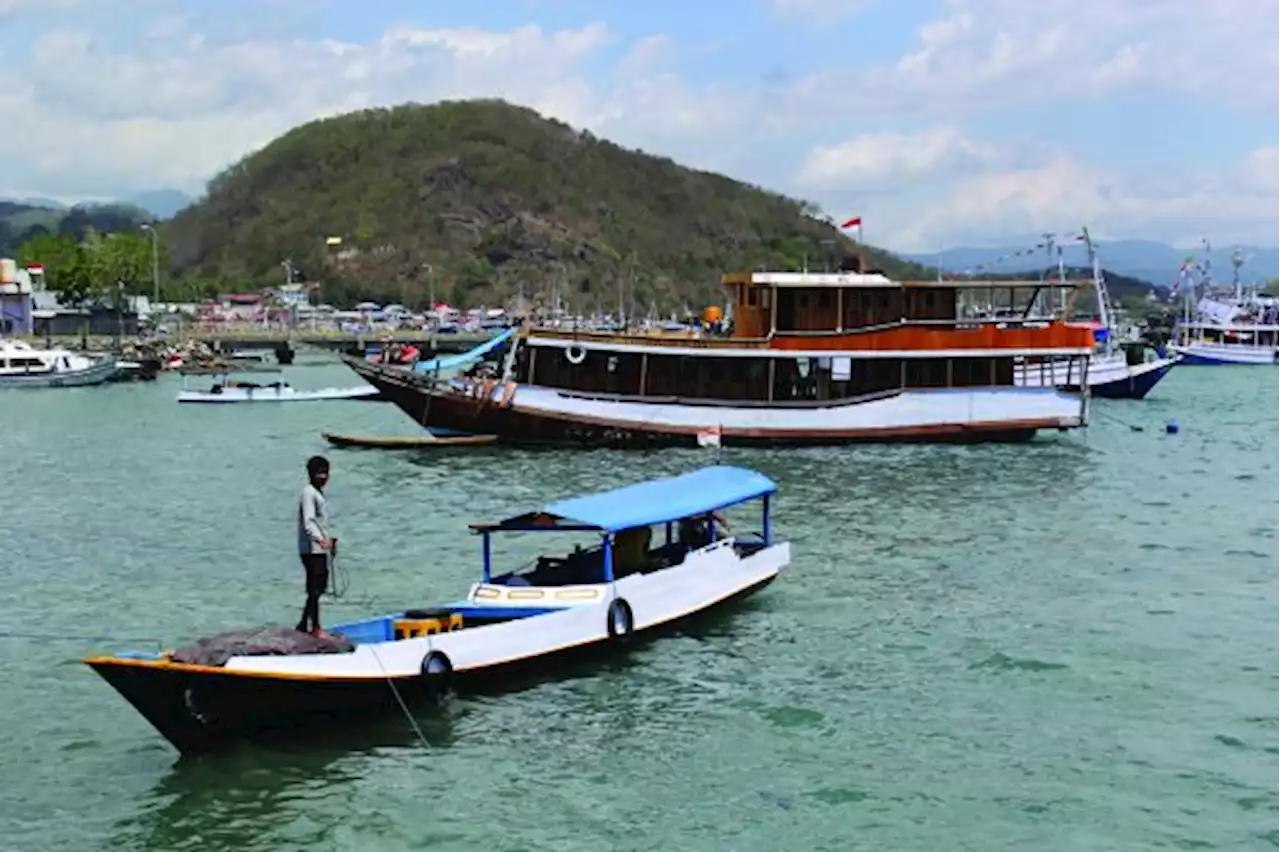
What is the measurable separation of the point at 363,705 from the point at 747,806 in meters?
4.55

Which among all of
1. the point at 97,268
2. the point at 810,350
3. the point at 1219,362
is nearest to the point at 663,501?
the point at 810,350

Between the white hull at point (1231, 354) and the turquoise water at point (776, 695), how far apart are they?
275ft

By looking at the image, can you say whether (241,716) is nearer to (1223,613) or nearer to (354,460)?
(1223,613)

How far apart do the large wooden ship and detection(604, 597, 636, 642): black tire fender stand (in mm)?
25541

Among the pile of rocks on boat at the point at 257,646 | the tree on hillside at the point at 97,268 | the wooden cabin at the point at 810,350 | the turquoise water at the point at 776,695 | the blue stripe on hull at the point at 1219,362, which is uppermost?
the tree on hillside at the point at 97,268

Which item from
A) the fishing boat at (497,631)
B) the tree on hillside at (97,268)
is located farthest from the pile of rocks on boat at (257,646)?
the tree on hillside at (97,268)

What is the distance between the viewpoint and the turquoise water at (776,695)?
14469mm

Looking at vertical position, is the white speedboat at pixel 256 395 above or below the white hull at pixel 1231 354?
below

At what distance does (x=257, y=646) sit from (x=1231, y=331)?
117 m

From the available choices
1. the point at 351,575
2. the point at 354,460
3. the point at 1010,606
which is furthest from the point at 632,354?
the point at 1010,606

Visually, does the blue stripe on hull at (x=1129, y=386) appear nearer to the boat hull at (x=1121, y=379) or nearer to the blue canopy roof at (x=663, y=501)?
the boat hull at (x=1121, y=379)

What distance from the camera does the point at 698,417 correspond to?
149 ft

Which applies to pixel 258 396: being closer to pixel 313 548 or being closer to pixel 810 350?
pixel 810 350

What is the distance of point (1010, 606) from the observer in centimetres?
2323
